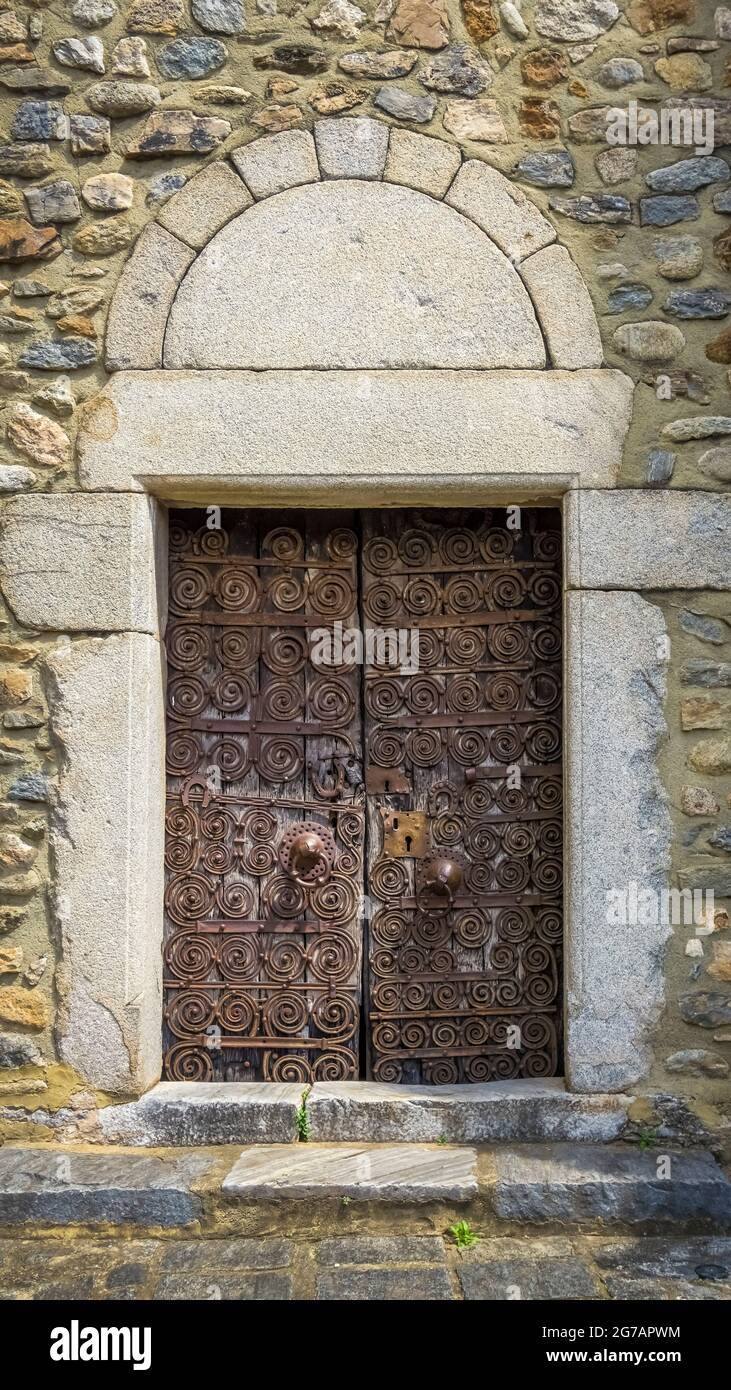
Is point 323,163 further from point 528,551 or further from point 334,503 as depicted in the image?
point 528,551

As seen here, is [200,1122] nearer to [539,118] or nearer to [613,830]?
[613,830]

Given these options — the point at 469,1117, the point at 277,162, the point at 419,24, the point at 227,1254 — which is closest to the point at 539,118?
the point at 419,24

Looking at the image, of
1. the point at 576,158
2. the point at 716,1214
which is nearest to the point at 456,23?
the point at 576,158

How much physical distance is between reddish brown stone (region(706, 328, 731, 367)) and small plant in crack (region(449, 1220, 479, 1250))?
246cm

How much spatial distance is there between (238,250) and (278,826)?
1.69 m

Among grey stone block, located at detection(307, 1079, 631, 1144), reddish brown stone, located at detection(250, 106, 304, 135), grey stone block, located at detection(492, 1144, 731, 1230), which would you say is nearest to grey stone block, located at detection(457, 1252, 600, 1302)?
grey stone block, located at detection(492, 1144, 731, 1230)

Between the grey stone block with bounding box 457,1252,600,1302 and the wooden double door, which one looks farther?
the wooden double door

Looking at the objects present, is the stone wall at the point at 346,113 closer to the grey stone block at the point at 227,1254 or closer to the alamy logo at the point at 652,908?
the alamy logo at the point at 652,908

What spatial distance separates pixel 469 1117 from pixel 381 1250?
48 cm

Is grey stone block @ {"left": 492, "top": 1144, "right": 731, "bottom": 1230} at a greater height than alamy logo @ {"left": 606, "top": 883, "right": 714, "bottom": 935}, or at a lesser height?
lesser

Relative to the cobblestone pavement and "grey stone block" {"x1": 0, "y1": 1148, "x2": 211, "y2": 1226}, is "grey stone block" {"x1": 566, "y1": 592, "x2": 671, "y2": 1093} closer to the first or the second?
the cobblestone pavement

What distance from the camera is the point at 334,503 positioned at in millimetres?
3420

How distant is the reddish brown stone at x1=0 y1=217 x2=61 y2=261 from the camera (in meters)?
3.30

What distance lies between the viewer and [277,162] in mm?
3299
